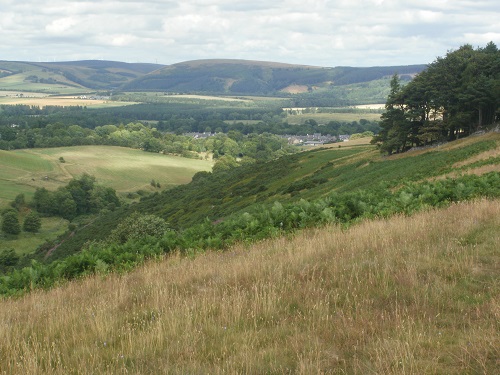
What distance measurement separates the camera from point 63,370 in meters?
5.52

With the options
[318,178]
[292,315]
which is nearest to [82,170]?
[318,178]

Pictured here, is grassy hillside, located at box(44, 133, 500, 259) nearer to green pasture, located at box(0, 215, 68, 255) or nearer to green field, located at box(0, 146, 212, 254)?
green pasture, located at box(0, 215, 68, 255)

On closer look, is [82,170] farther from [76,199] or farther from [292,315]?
[292,315]

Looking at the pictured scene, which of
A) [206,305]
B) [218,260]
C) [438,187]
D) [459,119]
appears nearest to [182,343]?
[206,305]

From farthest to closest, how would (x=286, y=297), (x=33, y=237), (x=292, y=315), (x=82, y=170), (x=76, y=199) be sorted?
(x=82, y=170) < (x=76, y=199) < (x=33, y=237) < (x=286, y=297) < (x=292, y=315)

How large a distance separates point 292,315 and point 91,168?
147 meters

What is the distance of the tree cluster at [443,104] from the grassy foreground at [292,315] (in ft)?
168

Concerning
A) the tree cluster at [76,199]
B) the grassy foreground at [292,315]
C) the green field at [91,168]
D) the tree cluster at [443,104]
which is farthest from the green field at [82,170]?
the grassy foreground at [292,315]

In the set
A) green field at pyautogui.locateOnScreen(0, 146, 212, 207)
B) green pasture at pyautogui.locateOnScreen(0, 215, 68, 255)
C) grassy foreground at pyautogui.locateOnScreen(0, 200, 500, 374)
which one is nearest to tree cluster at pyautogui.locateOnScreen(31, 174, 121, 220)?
green pasture at pyautogui.locateOnScreen(0, 215, 68, 255)

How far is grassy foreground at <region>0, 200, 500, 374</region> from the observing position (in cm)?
542

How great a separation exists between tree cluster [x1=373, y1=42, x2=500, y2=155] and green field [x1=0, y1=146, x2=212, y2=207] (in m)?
84.7

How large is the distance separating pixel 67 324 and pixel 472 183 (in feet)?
50.8

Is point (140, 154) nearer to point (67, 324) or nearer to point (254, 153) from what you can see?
point (254, 153)

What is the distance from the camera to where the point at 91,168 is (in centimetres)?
14462
